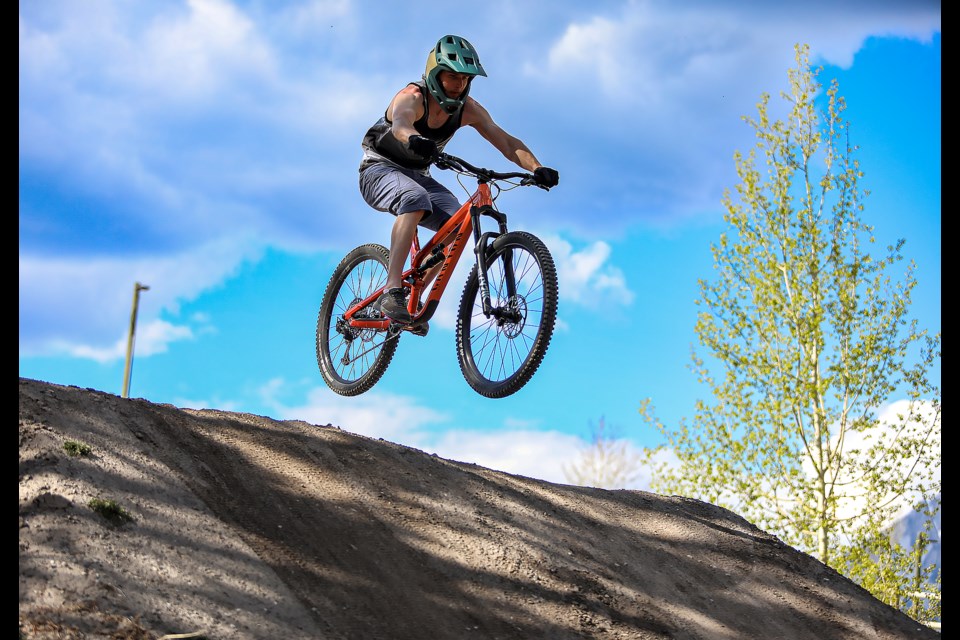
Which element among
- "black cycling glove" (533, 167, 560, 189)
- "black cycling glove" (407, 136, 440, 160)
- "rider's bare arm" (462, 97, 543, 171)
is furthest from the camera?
"rider's bare arm" (462, 97, 543, 171)

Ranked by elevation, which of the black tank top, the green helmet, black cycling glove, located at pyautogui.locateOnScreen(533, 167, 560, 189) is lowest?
black cycling glove, located at pyautogui.locateOnScreen(533, 167, 560, 189)

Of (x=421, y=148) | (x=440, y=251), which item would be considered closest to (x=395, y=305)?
(x=440, y=251)

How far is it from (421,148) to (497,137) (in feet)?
4.49

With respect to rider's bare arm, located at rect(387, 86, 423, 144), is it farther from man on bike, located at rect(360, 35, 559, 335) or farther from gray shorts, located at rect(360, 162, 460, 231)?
gray shorts, located at rect(360, 162, 460, 231)

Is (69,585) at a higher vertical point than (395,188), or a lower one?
lower

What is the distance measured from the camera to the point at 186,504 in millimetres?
6617

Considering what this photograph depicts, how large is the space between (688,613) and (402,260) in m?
3.92

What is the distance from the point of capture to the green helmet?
816 cm

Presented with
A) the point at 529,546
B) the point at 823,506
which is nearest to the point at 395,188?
the point at 529,546

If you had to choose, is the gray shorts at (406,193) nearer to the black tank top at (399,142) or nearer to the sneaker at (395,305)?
the black tank top at (399,142)

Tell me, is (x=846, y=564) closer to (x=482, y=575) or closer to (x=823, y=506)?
(x=823, y=506)

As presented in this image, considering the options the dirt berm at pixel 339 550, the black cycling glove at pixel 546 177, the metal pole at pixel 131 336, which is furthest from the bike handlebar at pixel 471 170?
the metal pole at pixel 131 336

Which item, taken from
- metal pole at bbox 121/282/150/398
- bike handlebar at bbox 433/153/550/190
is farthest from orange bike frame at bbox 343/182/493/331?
metal pole at bbox 121/282/150/398

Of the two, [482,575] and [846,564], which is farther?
[846,564]
